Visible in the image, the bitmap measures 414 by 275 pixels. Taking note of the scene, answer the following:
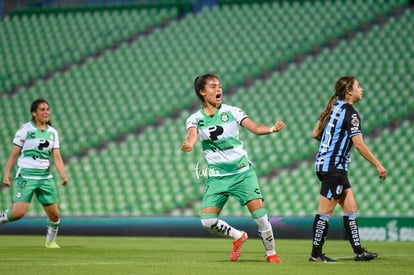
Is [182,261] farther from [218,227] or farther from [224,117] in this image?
[224,117]

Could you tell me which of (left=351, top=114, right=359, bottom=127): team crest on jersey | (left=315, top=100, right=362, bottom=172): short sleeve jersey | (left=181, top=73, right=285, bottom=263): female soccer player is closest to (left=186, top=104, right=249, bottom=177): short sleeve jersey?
(left=181, top=73, right=285, bottom=263): female soccer player

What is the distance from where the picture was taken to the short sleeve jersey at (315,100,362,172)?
10320 mm

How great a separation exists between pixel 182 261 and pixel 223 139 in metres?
1.63

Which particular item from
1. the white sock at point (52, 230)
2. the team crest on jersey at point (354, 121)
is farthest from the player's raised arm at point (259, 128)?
the white sock at point (52, 230)

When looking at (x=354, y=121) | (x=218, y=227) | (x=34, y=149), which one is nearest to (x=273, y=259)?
(x=218, y=227)

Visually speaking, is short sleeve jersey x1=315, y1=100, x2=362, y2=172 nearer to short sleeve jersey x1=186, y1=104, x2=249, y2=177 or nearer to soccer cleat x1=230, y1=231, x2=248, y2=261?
short sleeve jersey x1=186, y1=104, x2=249, y2=177

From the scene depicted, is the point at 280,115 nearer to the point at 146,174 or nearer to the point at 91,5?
the point at 146,174

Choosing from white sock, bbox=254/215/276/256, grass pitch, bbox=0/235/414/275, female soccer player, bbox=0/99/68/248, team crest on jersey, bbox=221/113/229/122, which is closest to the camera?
grass pitch, bbox=0/235/414/275

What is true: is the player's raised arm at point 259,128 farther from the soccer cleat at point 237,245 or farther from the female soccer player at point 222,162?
the soccer cleat at point 237,245

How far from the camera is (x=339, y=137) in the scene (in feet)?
34.0

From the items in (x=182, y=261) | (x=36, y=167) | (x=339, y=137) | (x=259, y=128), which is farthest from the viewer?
(x=36, y=167)

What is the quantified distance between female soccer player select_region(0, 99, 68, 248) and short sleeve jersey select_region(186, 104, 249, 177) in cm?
413

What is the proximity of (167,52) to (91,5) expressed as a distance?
459 centimetres

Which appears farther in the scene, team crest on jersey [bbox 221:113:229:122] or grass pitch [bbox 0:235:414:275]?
team crest on jersey [bbox 221:113:229:122]
